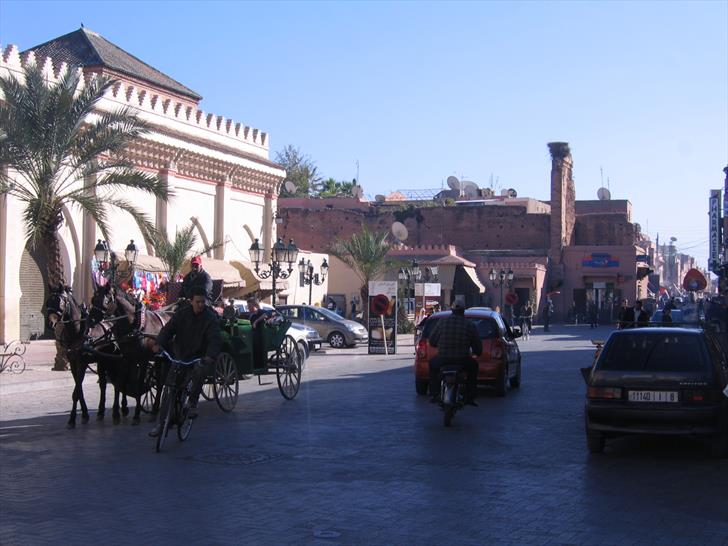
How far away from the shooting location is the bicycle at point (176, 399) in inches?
442

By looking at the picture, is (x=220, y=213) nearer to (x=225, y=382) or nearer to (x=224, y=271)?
(x=224, y=271)

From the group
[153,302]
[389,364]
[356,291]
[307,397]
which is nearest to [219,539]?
[307,397]

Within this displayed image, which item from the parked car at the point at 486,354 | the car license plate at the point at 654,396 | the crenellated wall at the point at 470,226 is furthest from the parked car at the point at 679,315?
the crenellated wall at the point at 470,226

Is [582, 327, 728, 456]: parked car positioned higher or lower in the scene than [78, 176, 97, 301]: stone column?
lower

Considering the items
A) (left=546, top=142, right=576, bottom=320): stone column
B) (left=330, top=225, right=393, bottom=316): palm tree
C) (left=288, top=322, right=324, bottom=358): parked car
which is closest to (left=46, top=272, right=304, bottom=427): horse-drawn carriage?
(left=288, top=322, right=324, bottom=358): parked car

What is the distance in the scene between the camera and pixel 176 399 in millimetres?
11531

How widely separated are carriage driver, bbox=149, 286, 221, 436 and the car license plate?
476cm

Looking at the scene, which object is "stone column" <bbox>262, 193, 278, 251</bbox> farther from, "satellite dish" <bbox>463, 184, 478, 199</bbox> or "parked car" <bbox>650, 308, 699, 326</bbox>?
"satellite dish" <bbox>463, 184, 478, 199</bbox>

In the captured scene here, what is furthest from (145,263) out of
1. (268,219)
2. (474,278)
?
(474,278)

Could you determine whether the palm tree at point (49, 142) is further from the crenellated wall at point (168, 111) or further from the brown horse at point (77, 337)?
the brown horse at point (77, 337)

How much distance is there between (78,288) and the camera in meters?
33.8

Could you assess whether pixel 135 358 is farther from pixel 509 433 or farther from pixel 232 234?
pixel 232 234

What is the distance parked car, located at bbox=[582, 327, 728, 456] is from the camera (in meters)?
10.8

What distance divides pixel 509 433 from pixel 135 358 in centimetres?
523
